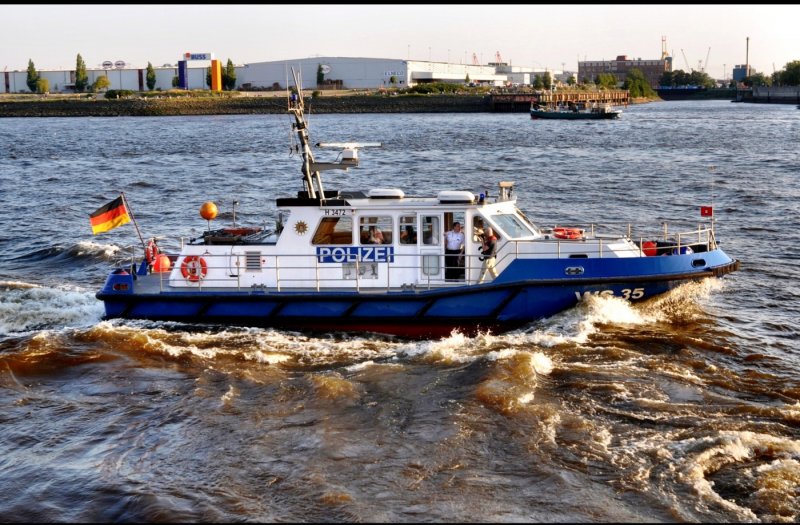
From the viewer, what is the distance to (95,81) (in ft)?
506

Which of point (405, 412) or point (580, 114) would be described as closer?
point (405, 412)

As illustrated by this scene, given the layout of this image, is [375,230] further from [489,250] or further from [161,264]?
[161,264]

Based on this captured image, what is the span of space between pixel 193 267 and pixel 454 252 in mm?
4948

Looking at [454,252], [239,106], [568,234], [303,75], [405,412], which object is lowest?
[405,412]

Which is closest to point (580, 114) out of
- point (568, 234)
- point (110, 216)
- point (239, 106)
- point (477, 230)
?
point (239, 106)

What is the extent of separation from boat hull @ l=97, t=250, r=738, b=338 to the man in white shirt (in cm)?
57

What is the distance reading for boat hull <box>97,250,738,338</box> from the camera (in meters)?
16.2

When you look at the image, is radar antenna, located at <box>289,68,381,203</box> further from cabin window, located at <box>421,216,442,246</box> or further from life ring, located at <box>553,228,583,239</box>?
life ring, located at <box>553,228,583,239</box>

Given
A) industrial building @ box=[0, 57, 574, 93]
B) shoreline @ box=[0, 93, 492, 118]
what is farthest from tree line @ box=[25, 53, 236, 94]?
shoreline @ box=[0, 93, 492, 118]

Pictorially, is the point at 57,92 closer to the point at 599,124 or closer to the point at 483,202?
the point at 599,124

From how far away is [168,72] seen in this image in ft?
513

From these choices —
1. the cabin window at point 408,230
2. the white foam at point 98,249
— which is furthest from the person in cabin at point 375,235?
the white foam at point 98,249

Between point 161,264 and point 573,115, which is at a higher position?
point 573,115

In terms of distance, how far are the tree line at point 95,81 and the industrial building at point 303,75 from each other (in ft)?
8.90
